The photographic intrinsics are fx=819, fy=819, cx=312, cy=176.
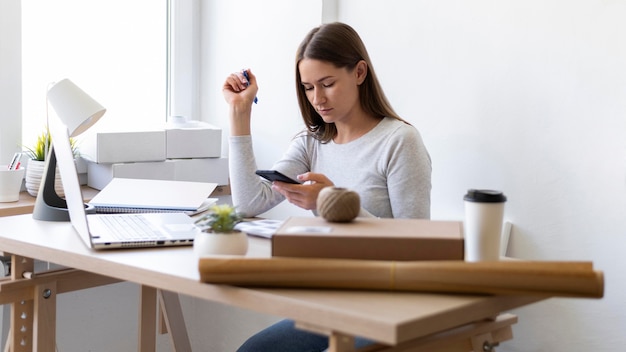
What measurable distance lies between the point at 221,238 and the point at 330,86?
804 millimetres

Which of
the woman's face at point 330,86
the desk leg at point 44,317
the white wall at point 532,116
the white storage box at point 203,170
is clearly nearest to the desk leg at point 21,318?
the desk leg at point 44,317

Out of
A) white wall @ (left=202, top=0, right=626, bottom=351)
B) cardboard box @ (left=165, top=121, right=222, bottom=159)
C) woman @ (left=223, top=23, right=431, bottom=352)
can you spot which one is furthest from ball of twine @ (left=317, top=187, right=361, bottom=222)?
cardboard box @ (left=165, top=121, right=222, bottom=159)

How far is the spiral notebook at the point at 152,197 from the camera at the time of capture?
6.48 ft

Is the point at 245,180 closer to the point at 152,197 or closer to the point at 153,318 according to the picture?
the point at 152,197

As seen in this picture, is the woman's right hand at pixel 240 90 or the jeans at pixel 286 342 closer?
the jeans at pixel 286 342

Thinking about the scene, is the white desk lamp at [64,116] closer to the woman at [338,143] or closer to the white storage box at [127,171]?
the woman at [338,143]

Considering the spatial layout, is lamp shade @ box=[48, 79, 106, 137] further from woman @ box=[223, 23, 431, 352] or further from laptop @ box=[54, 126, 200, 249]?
woman @ box=[223, 23, 431, 352]

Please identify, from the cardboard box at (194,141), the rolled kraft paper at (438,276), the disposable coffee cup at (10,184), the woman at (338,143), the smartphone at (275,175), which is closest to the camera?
the rolled kraft paper at (438,276)

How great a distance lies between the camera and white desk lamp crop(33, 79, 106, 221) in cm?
185

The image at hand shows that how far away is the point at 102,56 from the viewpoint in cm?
287

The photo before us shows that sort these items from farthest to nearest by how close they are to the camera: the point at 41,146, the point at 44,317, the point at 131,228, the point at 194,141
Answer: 1. the point at 194,141
2. the point at 41,146
3. the point at 44,317
4. the point at 131,228

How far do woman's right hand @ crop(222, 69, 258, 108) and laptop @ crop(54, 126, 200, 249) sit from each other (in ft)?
1.43

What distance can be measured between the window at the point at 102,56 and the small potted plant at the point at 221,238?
1.41 metres

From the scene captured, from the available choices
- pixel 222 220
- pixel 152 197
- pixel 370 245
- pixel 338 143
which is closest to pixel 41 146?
pixel 152 197
